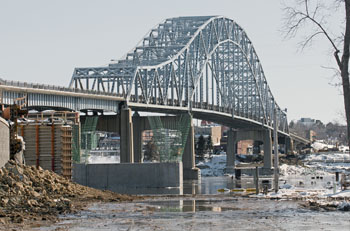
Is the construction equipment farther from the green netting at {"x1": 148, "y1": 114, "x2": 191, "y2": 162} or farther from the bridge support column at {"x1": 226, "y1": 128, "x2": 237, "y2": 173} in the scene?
the bridge support column at {"x1": 226, "y1": 128, "x2": 237, "y2": 173}

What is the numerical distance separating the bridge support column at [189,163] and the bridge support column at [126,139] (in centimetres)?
1640

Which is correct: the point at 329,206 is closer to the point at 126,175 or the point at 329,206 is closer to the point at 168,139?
the point at 126,175

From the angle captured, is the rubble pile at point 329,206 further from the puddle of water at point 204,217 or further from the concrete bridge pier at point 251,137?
the concrete bridge pier at point 251,137

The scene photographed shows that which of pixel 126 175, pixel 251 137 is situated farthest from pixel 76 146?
pixel 251 137

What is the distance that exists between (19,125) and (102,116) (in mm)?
52268

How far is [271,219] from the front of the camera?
34.0 metres

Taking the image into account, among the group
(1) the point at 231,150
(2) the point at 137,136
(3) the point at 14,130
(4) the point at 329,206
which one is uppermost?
(2) the point at 137,136

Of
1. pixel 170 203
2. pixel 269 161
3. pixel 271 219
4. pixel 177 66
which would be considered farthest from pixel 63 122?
pixel 269 161

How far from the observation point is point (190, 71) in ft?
466

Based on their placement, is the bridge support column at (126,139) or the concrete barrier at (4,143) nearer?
the concrete barrier at (4,143)

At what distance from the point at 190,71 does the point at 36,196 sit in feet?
338

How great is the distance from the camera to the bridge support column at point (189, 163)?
120562mm

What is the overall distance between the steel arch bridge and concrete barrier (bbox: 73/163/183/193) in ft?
109

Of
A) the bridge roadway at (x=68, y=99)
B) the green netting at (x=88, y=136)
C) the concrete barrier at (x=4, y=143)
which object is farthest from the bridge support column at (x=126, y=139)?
the concrete barrier at (x=4, y=143)
